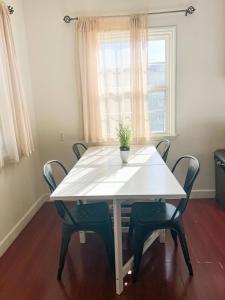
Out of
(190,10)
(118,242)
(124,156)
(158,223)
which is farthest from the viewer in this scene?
(190,10)

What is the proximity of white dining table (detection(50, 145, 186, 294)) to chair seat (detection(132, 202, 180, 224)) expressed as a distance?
13cm

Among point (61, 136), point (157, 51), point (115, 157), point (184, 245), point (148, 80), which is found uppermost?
point (157, 51)

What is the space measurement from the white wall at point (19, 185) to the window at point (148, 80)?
952mm

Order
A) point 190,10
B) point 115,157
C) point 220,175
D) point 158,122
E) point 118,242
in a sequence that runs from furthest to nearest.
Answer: point 158,122 → point 220,175 → point 190,10 → point 115,157 → point 118,242

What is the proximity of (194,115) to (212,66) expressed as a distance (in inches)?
24.8

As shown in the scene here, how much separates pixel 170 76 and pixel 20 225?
99.6 inches

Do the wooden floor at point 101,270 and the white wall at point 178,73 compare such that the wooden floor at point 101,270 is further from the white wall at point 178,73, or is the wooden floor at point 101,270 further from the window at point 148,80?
the window at point 148,80

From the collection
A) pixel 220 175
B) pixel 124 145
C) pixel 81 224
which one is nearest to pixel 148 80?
pixel 124 145

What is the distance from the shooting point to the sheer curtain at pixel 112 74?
3.15 m

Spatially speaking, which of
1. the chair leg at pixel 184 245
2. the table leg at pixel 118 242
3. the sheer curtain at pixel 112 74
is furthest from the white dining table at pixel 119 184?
the sheer curtain at pixel 112 74

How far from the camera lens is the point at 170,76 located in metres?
3.36

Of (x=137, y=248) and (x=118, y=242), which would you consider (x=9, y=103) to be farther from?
(x=137, y=248)

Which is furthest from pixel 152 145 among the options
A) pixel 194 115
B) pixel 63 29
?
pixel 63 29

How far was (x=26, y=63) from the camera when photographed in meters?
3.33
